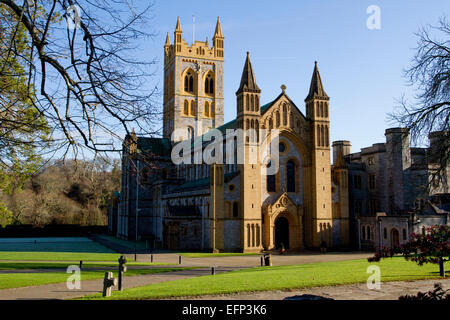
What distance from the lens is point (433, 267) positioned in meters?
21.6

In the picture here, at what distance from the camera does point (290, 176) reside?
153 ft

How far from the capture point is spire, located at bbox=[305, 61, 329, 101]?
47.5m

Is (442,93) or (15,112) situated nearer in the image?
(15,112)

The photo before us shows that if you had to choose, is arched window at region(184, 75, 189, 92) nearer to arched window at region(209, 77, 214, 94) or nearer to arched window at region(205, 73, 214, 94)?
arched window at region(205, 73, 214, 94)

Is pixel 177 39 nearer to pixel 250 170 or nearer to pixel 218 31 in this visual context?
pixel 218 31

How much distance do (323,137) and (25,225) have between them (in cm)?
5412

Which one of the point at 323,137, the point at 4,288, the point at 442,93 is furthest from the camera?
the point at 323,137

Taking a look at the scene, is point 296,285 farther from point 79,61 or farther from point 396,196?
point 396,196

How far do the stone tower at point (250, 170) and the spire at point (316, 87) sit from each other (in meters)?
7.25

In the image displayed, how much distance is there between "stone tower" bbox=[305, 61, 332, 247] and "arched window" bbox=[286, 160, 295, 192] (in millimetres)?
2156

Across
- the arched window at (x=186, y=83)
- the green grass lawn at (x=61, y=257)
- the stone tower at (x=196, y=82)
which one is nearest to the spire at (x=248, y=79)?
the green grass lawn at (x=61, y=257)

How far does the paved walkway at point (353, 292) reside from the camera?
570 inches

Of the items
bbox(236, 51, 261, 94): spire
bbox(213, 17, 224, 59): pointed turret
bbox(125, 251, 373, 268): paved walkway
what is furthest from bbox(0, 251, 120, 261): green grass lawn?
bbox(213, 17, 224, 59): pointed turret
